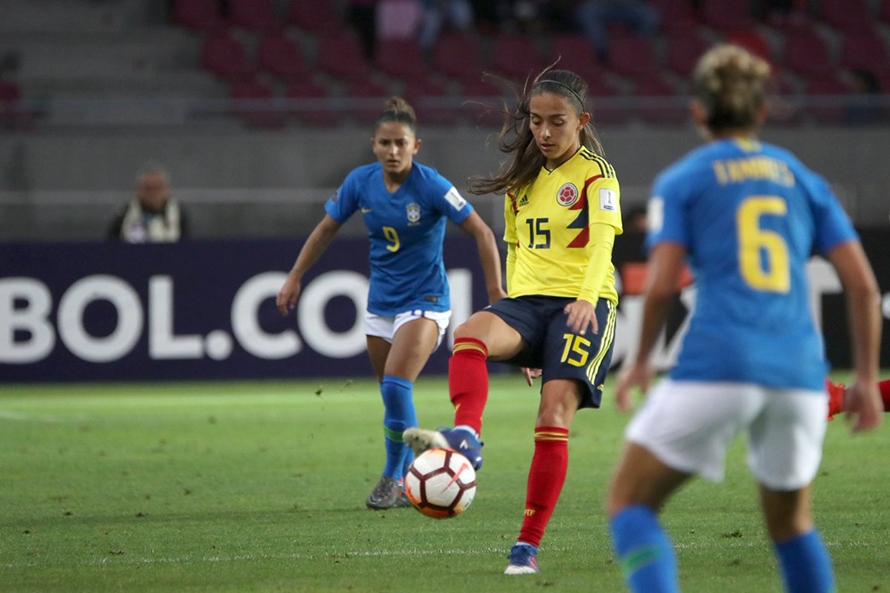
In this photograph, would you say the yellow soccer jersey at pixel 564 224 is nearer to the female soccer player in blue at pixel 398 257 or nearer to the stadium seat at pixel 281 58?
the female soccer player in blue at pixel 398 257

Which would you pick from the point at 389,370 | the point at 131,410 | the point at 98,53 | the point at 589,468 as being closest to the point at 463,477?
the point at 389,370

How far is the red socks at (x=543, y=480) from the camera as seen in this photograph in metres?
5.54

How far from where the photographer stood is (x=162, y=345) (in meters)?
15.0

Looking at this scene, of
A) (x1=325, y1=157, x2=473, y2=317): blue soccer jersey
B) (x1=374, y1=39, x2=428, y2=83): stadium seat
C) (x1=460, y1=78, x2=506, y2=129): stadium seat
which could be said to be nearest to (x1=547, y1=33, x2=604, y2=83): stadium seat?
→ (x1=460, y1=78, x2=506, y2=129): stadium seat

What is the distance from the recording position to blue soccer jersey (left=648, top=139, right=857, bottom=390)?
3678 mm

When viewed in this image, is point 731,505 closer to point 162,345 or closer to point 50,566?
point 50,566

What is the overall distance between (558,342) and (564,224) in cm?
55

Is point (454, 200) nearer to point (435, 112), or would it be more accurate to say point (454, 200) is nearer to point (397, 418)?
point (397, 418)

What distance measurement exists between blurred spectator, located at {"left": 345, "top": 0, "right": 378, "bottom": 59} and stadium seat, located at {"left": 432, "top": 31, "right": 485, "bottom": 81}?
1.07 metres

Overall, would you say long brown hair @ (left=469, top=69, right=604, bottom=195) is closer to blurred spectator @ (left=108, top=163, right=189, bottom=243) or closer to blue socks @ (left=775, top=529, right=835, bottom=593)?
blue socks @ (left=775, top=529, right=835, bottom=593)

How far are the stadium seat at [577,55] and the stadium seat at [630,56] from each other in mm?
270

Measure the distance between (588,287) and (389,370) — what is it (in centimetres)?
231

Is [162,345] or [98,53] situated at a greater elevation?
[98,53]

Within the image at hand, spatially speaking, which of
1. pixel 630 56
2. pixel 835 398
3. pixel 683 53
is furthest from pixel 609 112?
pixel 835 398
